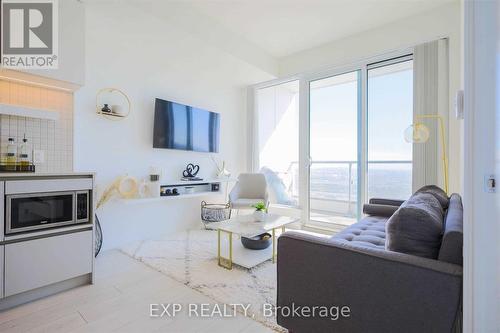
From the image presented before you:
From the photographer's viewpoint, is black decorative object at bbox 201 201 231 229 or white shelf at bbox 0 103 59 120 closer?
white shelf at bbox 0 103 59 120

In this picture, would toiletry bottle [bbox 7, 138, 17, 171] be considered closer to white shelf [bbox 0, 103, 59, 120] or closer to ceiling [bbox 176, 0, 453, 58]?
white shelf [bbox 0, 103, 59, 120]

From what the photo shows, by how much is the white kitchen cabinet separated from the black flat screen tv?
166cm

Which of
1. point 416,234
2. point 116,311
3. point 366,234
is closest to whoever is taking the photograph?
point 416,234

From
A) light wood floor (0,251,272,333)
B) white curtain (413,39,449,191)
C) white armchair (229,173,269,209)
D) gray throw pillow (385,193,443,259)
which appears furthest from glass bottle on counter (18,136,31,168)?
white curtain (413,39,449,191)

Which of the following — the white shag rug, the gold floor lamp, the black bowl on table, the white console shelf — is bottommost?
the white shag rug

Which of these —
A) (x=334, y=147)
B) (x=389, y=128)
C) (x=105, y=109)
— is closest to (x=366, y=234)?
(x=389, y=128)

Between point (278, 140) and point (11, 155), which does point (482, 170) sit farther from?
point (278, 140)

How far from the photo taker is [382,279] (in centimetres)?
115

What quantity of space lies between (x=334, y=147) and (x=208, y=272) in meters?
2.72

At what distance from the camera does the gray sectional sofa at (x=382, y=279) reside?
1.06 m

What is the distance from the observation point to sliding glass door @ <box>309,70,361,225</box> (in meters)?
3.88

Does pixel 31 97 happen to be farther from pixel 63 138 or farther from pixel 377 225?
pixel 377 225

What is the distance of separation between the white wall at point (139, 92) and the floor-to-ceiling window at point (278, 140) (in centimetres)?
77

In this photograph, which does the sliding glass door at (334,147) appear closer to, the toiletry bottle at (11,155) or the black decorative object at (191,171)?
the black decorative object at (191,171)
